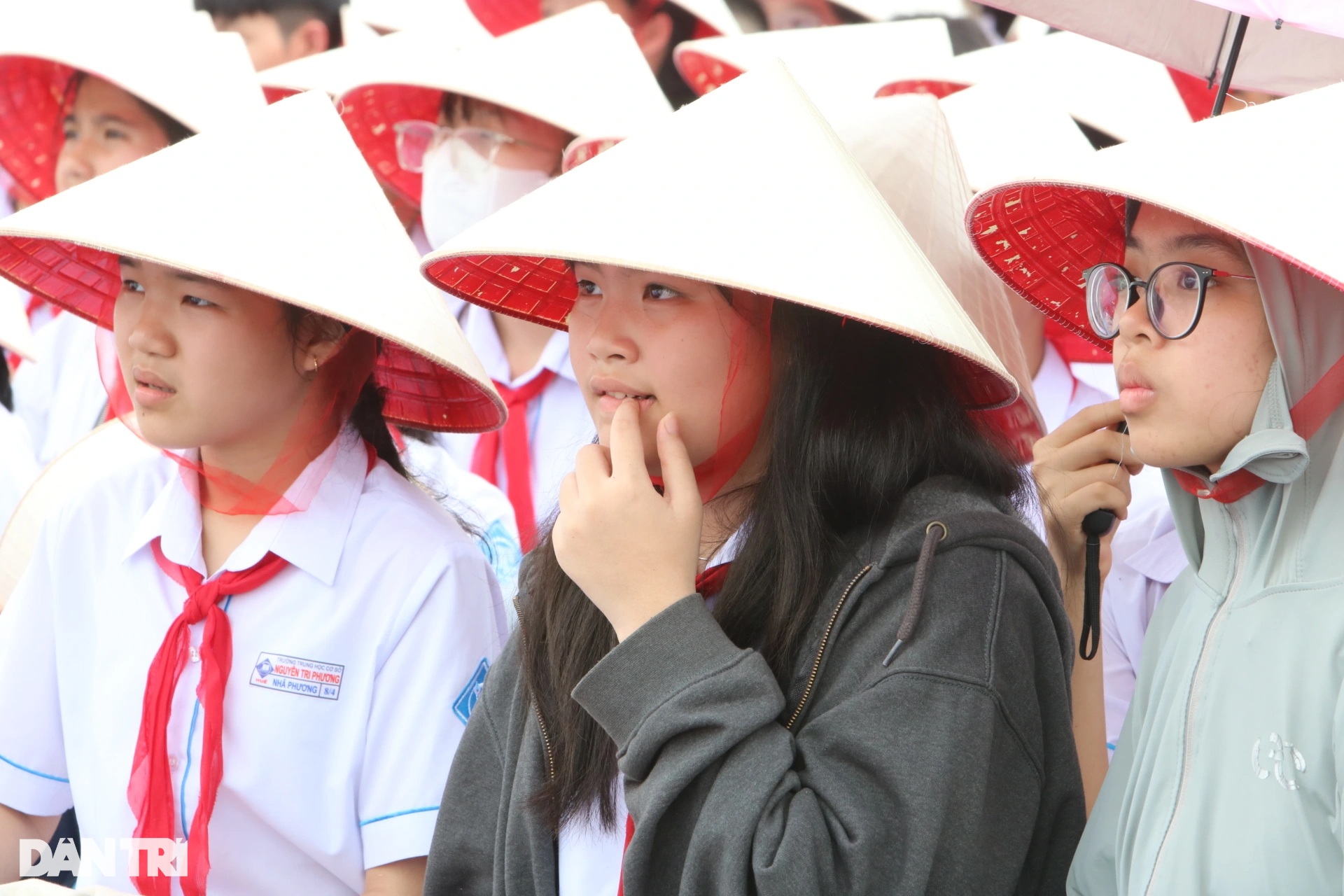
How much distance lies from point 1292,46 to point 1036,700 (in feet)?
4.62

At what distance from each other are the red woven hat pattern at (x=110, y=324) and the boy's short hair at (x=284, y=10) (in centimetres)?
407

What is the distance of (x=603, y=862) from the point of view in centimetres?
172

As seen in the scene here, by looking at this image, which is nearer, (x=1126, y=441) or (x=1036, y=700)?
(x=1036, y=700)

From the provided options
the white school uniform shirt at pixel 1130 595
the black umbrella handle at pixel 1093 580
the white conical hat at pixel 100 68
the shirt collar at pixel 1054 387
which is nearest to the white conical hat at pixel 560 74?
the white conical hat at pixel 100 68

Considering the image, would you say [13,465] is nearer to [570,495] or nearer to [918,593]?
[570,495]

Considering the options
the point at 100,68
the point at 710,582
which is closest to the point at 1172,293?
the point at 710,582

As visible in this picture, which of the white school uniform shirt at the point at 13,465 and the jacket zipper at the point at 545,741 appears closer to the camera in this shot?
the jacket zipper at the point at 545,741

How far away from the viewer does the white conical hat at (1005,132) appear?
3133 millimetres

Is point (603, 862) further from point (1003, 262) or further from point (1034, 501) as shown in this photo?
point (1003, 262)

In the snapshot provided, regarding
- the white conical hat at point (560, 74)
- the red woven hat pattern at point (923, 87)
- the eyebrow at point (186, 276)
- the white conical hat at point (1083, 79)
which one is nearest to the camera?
the eyebrow at point (186, 276)

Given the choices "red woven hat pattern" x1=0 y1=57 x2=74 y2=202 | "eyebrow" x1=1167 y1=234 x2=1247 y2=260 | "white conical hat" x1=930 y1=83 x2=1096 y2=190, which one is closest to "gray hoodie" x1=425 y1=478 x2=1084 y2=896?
"eyebrow" x1=1167 y1=234 x2=1247 y2=260

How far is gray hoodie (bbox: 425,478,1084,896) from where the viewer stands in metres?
1.41

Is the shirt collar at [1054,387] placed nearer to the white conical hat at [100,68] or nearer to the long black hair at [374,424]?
the long black hair at [374,424]

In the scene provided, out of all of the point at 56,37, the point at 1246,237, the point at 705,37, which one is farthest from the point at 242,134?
the point at 705,37
